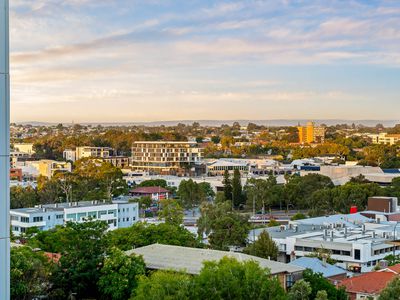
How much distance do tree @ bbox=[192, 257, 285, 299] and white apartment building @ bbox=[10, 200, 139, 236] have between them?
17313 millimetres

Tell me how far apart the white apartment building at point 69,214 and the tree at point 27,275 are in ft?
45.5

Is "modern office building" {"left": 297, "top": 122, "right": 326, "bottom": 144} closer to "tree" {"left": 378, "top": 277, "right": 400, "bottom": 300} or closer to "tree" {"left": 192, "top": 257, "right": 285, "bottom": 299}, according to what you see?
"tree" {"left": 378, "top": 277, "right": 400, "bottom": 300}

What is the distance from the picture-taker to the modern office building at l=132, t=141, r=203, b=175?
8225 cm

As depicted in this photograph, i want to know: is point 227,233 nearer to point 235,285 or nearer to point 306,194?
point 235,285

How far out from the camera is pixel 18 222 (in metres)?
33.5

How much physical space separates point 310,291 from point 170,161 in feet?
219

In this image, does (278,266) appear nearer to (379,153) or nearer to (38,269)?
(38,269)

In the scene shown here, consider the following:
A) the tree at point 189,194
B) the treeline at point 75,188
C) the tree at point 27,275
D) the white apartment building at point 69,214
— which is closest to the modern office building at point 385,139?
the treeline at point 75,188

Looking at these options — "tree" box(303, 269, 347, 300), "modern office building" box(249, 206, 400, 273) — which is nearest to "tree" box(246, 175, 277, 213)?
"modern office building" box(249, 206, 400, 273)

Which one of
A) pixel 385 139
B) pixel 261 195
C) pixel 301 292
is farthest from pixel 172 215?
pixel 385 139

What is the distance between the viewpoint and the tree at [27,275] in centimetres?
1603

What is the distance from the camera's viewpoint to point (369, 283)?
1952 cm

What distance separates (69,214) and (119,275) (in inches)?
705

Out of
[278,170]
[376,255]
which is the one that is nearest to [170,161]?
[278,170]
